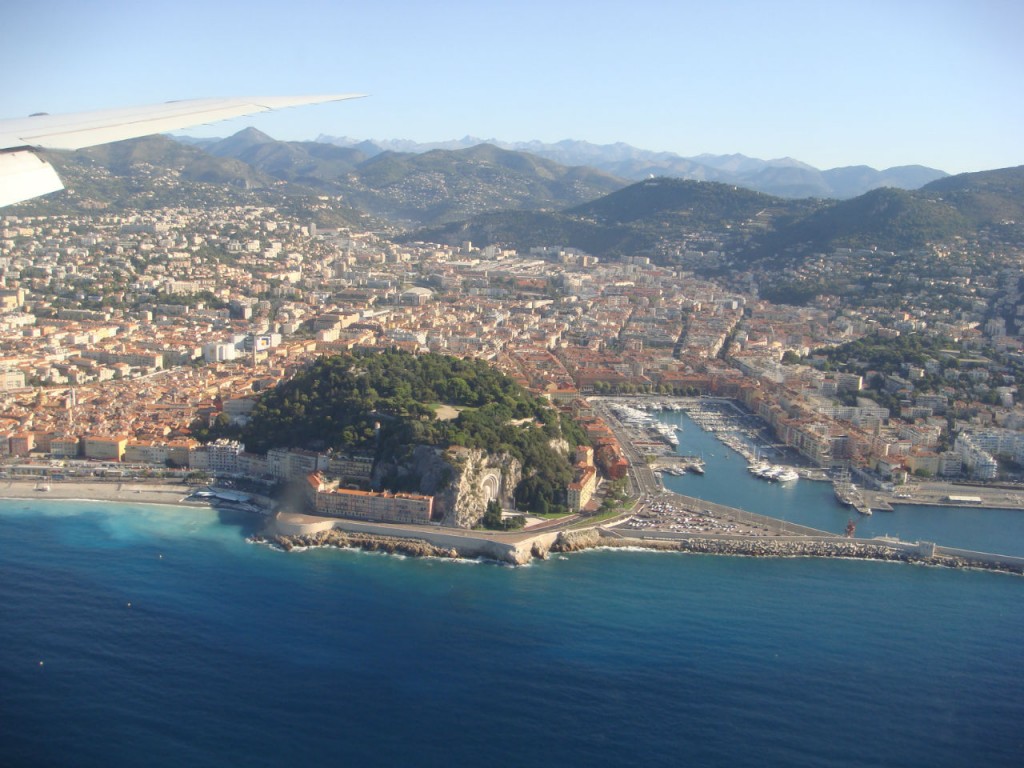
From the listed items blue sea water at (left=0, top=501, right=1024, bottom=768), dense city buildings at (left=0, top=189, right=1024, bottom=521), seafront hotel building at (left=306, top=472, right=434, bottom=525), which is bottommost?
blue sea water at (left=0, top=501, right=1024, bottom=768)

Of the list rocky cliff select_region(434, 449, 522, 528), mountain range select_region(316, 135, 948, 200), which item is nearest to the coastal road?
rocky cliff select_region(434, 449, 522, 528)

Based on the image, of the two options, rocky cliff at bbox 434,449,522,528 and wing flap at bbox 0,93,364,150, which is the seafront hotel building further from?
wing flap at bbox 0,93,364,150

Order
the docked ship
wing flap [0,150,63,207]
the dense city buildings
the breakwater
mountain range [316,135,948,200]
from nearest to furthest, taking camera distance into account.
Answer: wing flap [0,150,63,207] → the breakwater → the docked ship → the dense city buildings → mountain range [316,135,948,200]

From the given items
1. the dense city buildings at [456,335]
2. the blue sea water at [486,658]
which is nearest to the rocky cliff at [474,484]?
the dense city buildings at [456,335]

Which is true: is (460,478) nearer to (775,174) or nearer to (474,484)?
(474,484)

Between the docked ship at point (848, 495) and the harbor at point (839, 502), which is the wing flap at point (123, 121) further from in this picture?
the docked ship at point (848, 495)

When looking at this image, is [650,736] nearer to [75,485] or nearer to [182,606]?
[182,606]

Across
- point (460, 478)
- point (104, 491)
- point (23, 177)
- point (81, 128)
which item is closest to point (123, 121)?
point (81, 128)

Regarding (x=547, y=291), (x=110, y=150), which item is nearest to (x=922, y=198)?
(x=547, y=291)
